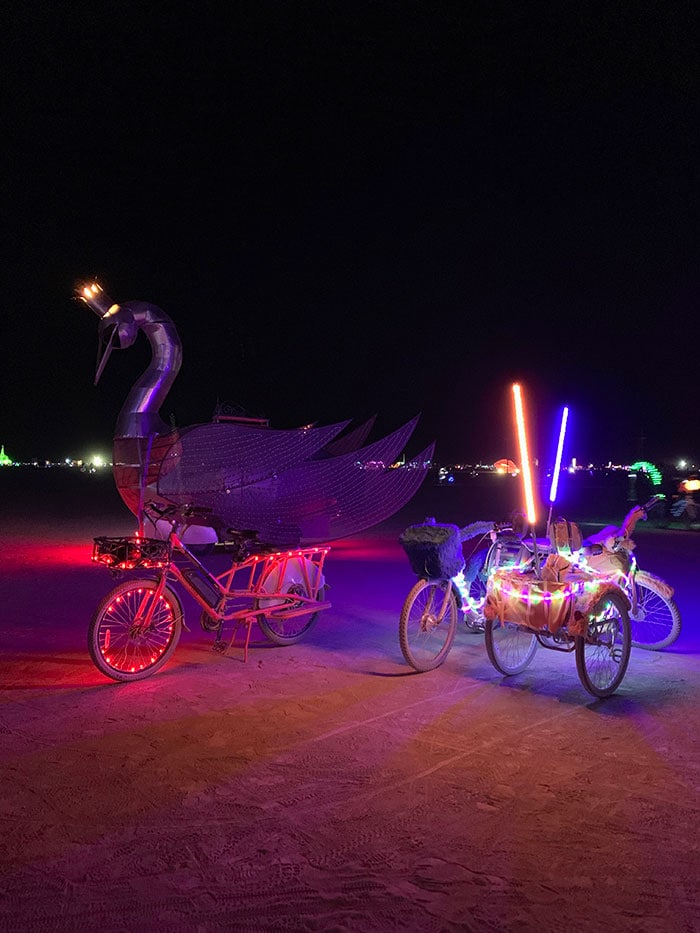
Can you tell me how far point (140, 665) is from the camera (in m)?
6.01

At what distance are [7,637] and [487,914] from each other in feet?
18.7

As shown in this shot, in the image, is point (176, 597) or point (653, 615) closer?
point (176, 597)

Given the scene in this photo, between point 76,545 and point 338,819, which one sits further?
point 76,545

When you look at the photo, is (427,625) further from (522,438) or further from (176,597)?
(176,597)

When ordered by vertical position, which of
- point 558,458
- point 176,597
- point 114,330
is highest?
point 114,330

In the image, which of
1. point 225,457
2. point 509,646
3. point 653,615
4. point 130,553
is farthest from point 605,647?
point 225,457

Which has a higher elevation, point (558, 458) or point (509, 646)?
point (558, 458)

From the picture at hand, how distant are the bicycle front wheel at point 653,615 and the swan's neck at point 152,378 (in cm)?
680

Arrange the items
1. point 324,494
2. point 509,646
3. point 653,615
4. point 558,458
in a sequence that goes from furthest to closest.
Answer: point 324,494 → point 653,615 → point 509,646 → point 558,458

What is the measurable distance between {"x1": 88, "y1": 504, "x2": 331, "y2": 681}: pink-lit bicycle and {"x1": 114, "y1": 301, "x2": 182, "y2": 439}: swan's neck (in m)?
4.59

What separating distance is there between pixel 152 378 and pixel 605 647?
775cm

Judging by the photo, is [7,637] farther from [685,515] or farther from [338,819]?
[685,515]

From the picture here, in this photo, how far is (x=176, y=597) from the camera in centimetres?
604

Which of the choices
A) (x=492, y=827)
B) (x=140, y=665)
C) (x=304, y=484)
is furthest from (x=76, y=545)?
(x=492, y=827)
